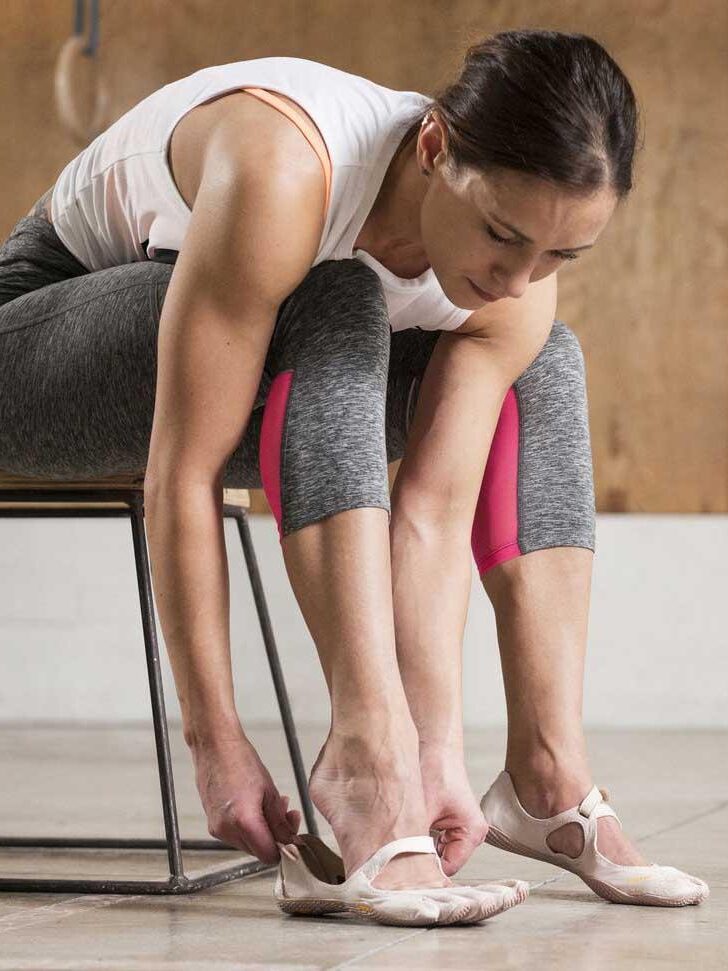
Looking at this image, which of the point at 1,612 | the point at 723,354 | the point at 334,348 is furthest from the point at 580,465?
the point at 1,612

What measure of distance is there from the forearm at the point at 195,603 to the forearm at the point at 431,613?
15 cm

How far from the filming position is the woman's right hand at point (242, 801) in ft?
3.17

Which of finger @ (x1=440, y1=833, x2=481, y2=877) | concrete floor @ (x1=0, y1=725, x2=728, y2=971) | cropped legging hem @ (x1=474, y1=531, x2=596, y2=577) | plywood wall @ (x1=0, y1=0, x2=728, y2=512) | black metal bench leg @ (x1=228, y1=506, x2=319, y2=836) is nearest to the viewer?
concrete floor @ (x1=0, y1=725, x2=728, y2=971)

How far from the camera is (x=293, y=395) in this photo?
98 cm

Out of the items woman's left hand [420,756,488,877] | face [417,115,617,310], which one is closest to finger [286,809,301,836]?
woman's left hand [420,756,488,877]

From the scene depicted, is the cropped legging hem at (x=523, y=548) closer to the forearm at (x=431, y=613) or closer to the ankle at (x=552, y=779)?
the forearm at (x=431, y=613)

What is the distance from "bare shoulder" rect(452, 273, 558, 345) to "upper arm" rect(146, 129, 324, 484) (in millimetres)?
184

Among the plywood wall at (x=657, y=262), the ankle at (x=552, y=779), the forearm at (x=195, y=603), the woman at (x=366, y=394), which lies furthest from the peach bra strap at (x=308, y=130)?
the plywood wall at (x=657, y=262)

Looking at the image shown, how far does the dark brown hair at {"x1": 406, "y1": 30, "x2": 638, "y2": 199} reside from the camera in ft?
3.16

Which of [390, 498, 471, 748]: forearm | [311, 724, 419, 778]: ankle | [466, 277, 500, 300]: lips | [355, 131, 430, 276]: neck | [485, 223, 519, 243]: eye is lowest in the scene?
[311, 724, 419, 778]: ankle

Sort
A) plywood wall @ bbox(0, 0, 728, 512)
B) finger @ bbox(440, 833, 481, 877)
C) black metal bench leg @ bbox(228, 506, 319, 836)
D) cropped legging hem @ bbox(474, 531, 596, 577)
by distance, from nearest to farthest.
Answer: finger @ bbox(440, 833, 481, 877) → cropped legging hem @ bbox(474, 531, 596, 577) → black metal bench leg @ bbox(228, 506, 319, 836) → plywood wall @ bbox(0, 0, 728, 512)

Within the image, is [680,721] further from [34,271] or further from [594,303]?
[34,271]

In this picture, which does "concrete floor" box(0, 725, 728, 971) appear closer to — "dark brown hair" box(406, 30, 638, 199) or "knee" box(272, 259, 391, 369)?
"knee" box(272, 259, 391, 369)

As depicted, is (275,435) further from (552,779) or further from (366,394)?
(552,779)
